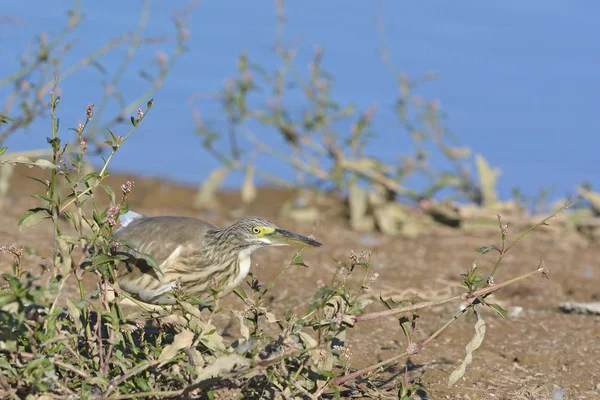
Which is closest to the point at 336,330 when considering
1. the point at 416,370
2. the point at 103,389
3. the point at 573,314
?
the point at 103,389

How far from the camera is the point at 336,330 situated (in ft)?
12.6

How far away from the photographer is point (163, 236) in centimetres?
539

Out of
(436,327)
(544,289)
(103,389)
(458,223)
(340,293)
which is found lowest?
(458,223)

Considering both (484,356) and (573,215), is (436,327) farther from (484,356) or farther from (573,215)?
(573,215)

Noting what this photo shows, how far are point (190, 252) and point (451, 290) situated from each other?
2655mm

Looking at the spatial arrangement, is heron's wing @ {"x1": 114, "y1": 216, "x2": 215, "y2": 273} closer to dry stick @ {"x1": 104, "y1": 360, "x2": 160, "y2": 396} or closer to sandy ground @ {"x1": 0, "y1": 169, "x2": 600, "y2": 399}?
sandy ground @ {"x1": 0, "y1": 169, "x2": 600, "y2": 399}

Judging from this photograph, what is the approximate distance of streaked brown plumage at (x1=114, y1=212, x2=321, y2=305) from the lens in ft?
16.8

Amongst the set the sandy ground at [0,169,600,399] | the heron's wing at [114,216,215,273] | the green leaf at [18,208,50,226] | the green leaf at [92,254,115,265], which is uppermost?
the green leaf at [18,208,50,226]

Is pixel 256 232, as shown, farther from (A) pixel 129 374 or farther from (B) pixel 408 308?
(A) pixel 129 374

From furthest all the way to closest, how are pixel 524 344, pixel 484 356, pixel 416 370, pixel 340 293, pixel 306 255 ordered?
1. pixel 306 255
2. pixel 524 344
3. pixel 484 356
4. pixel 416 370
5. pixel 340 293

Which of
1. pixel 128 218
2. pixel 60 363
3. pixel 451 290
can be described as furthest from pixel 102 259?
pixel 451 290

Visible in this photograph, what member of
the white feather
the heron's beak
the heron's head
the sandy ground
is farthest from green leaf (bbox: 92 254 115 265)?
the white feather

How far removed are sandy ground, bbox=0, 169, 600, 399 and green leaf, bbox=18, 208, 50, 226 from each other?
0.14 m

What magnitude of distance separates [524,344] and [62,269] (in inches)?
130
